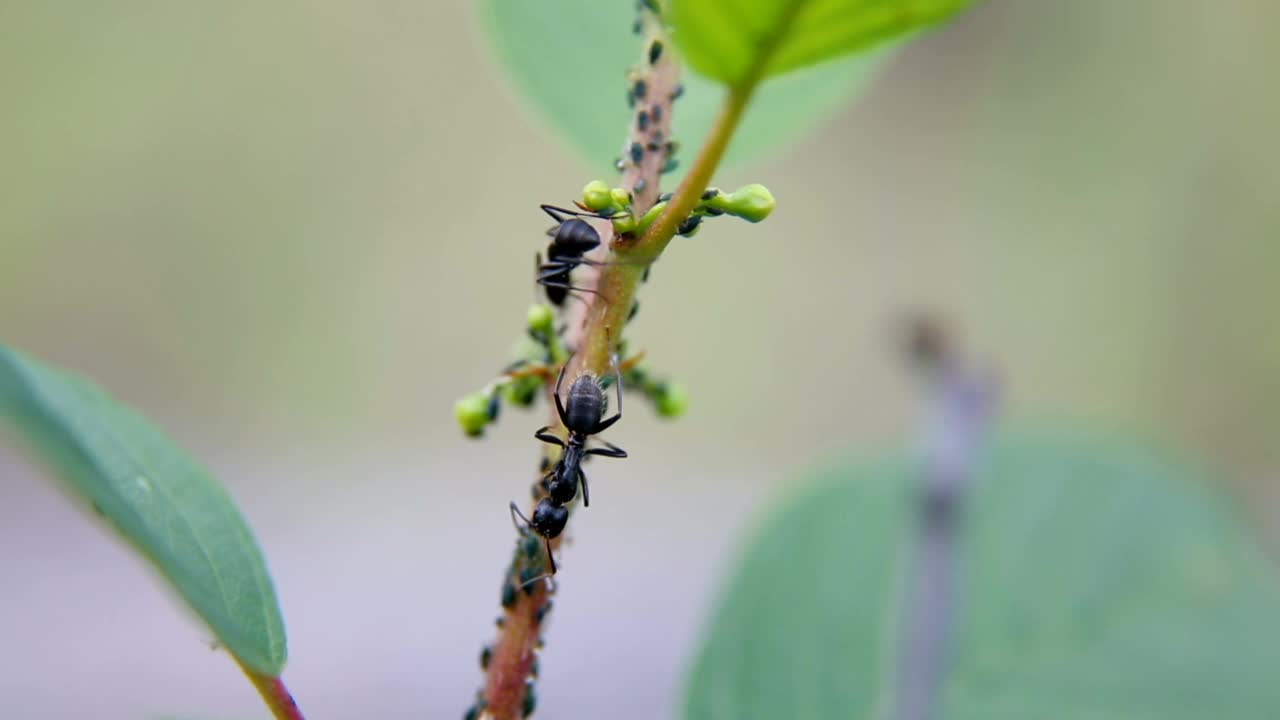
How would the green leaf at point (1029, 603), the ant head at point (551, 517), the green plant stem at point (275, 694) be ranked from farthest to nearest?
the green leaf at point (1029, 603) < the ant head at point (551, 517) < the green plant stem at point (275, 694)

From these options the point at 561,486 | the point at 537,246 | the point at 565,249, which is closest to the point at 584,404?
the point at 561,486

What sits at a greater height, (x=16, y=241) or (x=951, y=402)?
(x=16, y=241)

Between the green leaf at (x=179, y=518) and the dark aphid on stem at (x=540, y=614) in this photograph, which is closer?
the green leaf at (x=179, y=518)

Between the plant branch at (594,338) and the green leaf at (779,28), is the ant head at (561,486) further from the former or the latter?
the green leaf at (779,28)

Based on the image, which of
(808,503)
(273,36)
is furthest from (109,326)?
(808,503)

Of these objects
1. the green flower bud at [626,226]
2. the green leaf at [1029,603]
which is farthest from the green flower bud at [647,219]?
the green leaf at [1029,603]

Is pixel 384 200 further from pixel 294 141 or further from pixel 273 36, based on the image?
pixel 273 36

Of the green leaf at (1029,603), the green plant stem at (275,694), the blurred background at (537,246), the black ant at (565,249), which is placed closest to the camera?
the green plant stem at (275,694)
